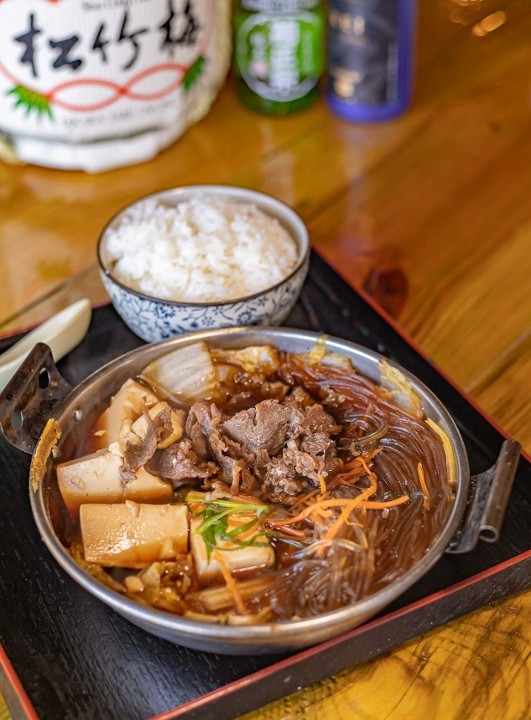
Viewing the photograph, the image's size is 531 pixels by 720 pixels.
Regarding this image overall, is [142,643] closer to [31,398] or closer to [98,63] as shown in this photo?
[31,398]

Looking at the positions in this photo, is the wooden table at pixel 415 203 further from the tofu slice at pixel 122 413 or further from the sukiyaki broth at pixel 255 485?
the tofu slice at pixel 122 413

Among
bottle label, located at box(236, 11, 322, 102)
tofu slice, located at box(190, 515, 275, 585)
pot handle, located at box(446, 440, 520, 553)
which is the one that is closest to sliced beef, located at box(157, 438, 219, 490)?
tofu slice, located at box(190, 515, 275, 585)

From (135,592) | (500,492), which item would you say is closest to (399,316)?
(500,492)

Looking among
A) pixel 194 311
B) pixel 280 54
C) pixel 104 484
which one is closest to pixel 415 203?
pixel 280 54

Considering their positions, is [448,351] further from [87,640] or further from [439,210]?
[87,640]

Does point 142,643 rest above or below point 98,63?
below

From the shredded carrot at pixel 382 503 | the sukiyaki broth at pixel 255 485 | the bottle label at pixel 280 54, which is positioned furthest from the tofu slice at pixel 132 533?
the bottle label at pixel 280 54
